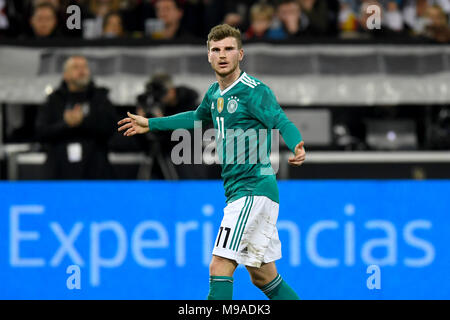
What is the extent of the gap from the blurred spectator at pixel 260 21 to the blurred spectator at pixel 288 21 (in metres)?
0.07

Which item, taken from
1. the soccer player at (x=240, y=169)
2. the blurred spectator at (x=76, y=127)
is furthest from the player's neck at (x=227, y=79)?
the blurred spectator at (x=76, y=127)

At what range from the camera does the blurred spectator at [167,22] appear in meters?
9.80

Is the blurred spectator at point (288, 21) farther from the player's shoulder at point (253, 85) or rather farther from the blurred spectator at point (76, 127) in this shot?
the player's shoulder at point (253, 85)

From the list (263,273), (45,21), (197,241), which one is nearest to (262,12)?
(45,21)

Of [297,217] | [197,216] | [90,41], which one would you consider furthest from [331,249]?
[90,41]

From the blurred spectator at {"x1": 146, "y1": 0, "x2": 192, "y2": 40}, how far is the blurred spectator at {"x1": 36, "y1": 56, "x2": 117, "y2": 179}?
2.36m

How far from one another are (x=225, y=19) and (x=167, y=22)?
66cm

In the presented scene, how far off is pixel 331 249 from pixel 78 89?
2.59 m

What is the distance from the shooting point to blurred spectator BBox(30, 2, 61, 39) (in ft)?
30.6

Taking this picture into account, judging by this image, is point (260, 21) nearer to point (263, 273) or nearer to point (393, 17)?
point (393, 17)

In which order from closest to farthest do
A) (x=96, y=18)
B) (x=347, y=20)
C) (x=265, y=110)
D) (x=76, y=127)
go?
(x=265, y=110) < (x=76, y=127) < (x=96, y=18) < (x=347, y=20)

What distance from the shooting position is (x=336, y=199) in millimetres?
6953

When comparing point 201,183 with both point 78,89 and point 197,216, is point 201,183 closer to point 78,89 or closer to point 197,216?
point 197,216

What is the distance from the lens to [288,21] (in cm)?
995
